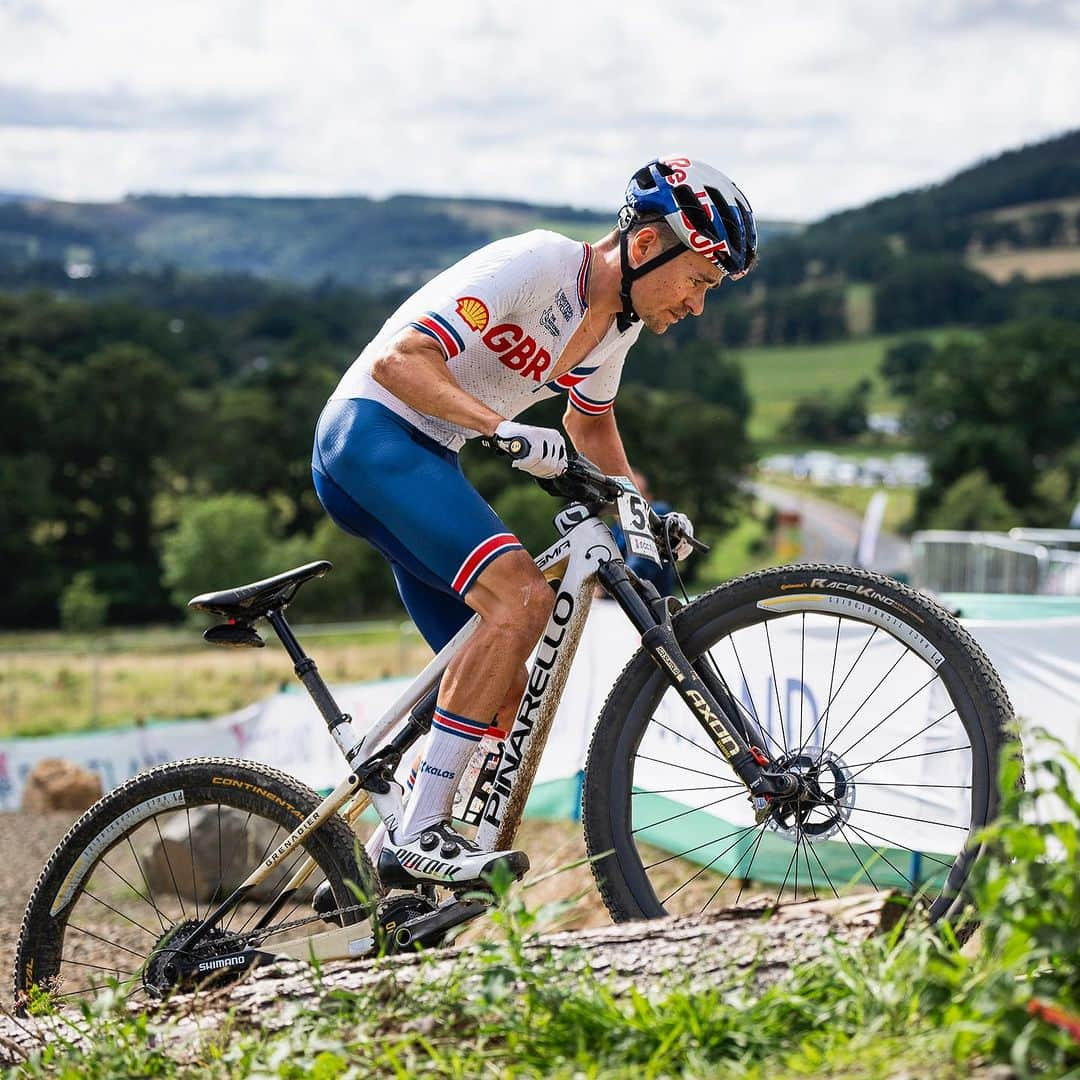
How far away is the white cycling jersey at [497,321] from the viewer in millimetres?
4316

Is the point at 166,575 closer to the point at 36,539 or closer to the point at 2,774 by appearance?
the point at 36,539

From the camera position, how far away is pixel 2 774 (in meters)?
20.5

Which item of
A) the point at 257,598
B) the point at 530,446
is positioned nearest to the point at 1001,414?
the point at 257,598

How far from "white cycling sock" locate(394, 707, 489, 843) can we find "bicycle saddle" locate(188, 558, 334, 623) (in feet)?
2.34

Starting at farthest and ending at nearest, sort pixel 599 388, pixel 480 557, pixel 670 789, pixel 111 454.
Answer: pixel 111 454
pixel 599 388
pixel 670 789
pixel 480 557

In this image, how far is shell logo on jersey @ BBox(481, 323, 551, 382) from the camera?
14.5 ft

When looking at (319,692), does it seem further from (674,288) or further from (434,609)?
(674,288)

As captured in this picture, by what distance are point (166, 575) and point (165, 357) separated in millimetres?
41845

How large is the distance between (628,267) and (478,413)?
79cm

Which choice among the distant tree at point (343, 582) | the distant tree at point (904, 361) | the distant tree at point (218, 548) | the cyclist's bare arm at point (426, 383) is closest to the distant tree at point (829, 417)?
the distant tree at point (904, 361)

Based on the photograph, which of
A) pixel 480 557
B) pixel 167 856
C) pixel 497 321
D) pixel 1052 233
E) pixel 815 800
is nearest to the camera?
pixel 815 800

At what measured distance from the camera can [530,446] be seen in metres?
3.98

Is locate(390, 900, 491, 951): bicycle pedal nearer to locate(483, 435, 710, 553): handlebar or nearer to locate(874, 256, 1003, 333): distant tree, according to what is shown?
locate(483, 435, 710, 553): handlebar

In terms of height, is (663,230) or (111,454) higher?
(111,454)
